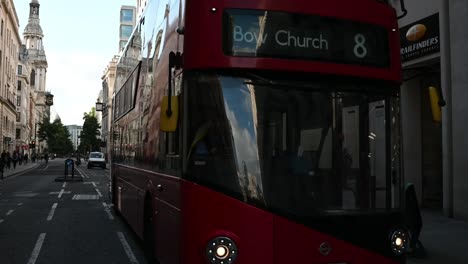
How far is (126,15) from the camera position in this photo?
4906 inches

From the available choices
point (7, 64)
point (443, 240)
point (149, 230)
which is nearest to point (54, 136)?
point (7, 64)

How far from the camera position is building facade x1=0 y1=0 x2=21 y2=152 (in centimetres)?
6481

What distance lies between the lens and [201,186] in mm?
4441

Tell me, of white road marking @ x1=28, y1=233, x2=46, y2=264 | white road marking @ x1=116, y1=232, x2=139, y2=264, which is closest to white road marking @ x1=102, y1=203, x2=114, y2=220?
white road marking @ x1=116, y1=232, x2=139, y2=264

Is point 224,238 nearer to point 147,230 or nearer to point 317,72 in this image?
point 317,72

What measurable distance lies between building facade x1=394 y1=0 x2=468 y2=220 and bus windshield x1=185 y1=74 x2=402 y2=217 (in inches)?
250

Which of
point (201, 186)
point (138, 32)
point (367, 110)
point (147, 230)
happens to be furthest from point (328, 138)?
point (138, 32)

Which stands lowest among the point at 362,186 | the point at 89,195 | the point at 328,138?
the point at 89,195

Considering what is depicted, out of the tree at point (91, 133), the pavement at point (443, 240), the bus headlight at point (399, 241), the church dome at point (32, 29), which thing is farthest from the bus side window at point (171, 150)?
the church dome at point (32, 29)

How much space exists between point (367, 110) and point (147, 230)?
3923 millimetres

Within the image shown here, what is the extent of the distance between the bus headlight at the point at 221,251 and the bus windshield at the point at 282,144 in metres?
0.38

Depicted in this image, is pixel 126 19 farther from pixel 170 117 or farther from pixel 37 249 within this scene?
pixel 170 117

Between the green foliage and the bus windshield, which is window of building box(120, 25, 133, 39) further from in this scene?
the bus windshield

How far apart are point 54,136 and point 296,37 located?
14125cm
